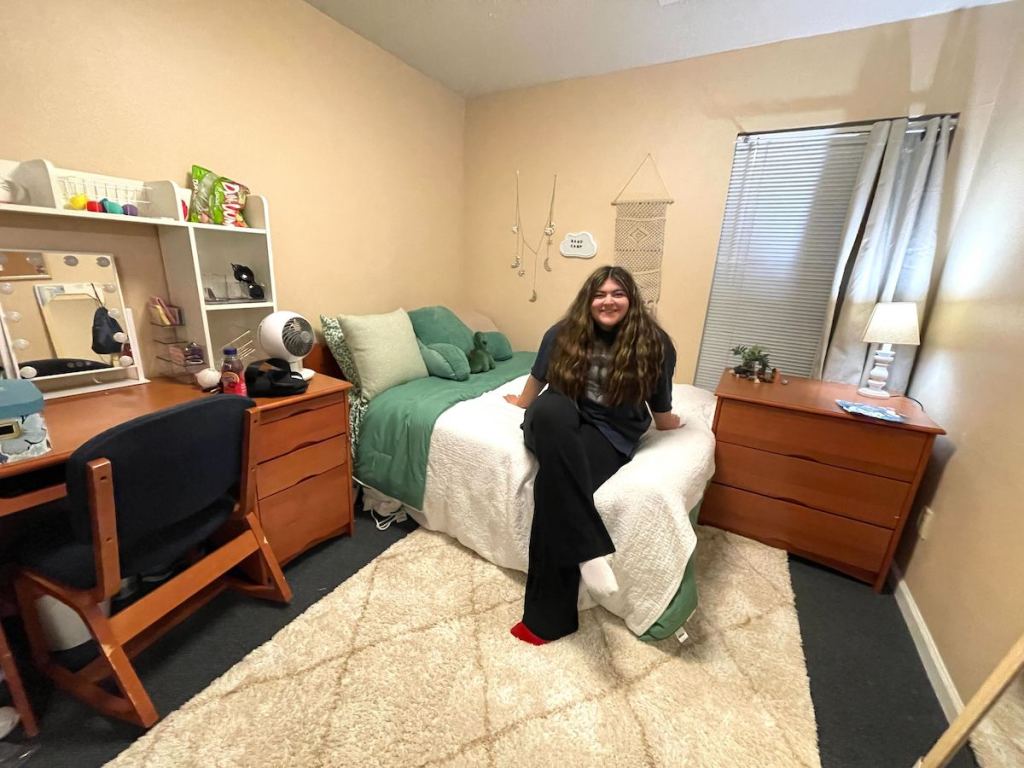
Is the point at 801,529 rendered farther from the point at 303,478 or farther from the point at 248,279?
the point at 248,279

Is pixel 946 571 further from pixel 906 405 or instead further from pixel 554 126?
pixel 554 126

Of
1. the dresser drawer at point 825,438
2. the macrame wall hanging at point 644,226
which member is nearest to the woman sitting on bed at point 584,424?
the dresser drawer at point 825,438

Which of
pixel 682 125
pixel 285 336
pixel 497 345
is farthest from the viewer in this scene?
pixel 497 345

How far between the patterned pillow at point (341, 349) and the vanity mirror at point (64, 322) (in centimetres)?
75

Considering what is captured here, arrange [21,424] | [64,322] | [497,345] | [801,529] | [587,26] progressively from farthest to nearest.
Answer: [497,345] → [587,26] → [801,529] → [64,322] → [21,424]

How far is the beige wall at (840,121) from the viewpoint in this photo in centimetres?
128

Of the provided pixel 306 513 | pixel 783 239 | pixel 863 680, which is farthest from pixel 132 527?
pixel 783 239

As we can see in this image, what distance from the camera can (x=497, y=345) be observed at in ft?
9.21

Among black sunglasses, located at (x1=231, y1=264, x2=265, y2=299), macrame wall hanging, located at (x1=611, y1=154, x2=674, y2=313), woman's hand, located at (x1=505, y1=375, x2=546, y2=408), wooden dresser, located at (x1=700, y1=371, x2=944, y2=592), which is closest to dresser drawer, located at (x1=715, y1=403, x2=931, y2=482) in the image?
wooden dresser, located at (x1=700, y1=371, x2=944, y2=592)

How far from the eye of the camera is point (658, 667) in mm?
1313

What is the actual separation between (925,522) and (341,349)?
8.65 feet


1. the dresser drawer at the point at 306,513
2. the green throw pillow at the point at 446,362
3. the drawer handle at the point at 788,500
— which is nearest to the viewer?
the dresser drawer at the point at 306,513

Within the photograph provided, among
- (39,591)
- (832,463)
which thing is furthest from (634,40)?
(39,591)

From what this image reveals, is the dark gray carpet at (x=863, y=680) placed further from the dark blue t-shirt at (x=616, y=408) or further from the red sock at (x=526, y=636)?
the dark blue t-shirt at (x=616, y=408)
